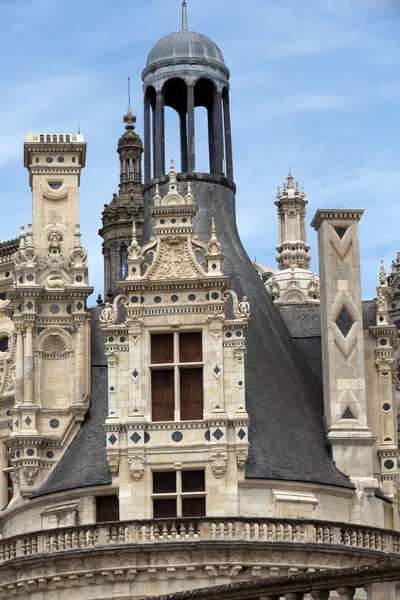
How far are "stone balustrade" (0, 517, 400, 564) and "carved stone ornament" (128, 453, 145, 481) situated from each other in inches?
67.7

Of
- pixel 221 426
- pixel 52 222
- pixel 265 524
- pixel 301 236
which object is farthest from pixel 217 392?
pixel 301 236

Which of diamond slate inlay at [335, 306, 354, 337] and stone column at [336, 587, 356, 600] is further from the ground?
diamond slate inlay at [335, 306, 354, 337]

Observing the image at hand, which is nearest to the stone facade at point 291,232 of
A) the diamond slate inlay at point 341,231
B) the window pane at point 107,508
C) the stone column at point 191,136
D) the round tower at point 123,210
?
the round tower at point 123,210

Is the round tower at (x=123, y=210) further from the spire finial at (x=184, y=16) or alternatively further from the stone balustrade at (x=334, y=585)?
the stone balustrade at (x=334, y=585)

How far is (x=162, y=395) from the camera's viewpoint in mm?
42938

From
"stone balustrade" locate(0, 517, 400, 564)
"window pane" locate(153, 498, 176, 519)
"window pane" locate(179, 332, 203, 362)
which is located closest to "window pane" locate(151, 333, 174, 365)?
"window pane" locate(179, 332, 203, 362)

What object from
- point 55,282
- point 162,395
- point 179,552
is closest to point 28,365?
point 55,282

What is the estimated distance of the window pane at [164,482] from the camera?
139ft

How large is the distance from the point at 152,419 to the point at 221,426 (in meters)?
1.74

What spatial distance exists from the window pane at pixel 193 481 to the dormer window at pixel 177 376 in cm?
133

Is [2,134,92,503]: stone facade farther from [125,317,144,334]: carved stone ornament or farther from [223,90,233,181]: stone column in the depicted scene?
[223,90,233,181]: stone column

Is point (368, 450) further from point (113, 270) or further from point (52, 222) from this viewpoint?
point (113, 270)

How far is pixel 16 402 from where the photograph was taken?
4531 centimetres

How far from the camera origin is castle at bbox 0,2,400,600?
40469mm
